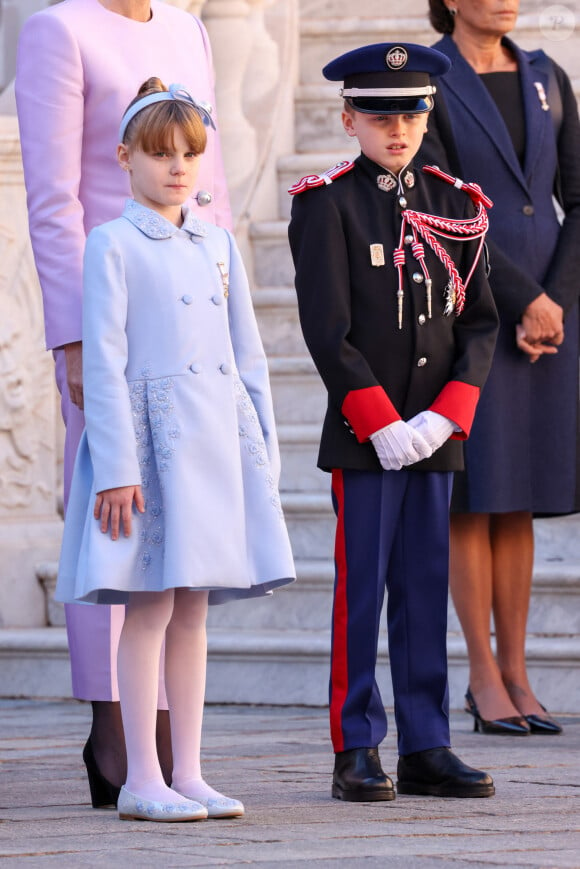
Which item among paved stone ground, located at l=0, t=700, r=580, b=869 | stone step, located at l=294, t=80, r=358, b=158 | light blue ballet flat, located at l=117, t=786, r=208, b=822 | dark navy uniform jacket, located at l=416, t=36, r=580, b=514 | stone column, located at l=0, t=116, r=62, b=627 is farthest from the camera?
stone step, located at l=294, t=80, r=358, b=158

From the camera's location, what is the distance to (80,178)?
349 centimetres

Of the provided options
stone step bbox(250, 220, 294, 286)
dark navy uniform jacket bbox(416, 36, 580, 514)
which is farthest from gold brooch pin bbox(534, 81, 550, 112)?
stone step bbox(250, 220, 294, 286)

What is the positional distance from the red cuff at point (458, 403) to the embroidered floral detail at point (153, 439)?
558mm

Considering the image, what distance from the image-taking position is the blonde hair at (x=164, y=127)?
3.21 m

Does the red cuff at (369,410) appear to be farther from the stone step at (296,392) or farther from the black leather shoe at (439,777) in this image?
the stone step at (296,392)

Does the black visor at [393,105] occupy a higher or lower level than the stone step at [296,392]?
higher

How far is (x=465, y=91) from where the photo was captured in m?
4.55

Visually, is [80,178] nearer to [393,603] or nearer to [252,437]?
[252,437]

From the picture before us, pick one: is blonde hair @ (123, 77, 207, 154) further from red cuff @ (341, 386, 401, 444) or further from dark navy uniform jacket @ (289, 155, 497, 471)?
red cuff @ (341, 386, 401, 444)

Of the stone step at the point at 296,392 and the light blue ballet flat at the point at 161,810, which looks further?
the stone step at the point at 296,392

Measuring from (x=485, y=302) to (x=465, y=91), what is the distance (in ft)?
3.65

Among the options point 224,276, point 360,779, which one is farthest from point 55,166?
point 360,779

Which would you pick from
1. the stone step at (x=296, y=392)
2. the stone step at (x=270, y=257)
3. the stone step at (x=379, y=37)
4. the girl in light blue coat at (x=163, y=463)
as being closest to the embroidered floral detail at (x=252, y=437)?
the girl in light blue coat at (x=163, y=463)

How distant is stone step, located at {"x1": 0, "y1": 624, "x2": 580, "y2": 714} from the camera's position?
4828mm
